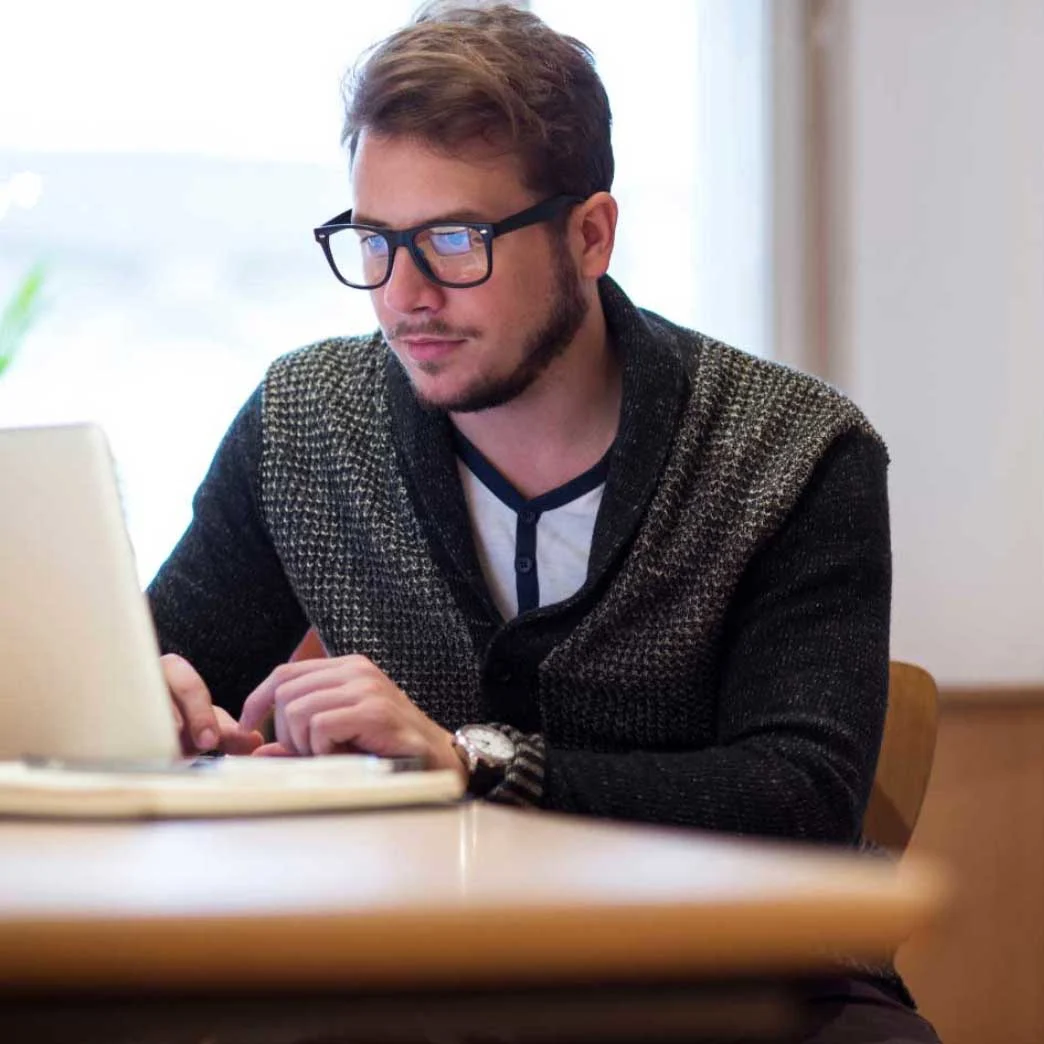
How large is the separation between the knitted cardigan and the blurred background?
3.17 feet

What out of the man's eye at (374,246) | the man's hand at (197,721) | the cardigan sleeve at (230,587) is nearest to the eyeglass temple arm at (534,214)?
the man's eye at (374,246)

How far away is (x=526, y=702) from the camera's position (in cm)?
154

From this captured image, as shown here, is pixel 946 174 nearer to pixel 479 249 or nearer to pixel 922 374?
pixel 922 374

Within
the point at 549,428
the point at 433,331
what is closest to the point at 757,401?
the point at 549,428

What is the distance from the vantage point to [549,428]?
165 cm

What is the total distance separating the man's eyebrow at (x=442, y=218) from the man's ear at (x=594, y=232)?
0.15m

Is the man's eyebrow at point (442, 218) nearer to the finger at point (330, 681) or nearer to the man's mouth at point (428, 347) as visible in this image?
the man's mouth at point (428, 347)

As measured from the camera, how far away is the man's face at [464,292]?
1.52m

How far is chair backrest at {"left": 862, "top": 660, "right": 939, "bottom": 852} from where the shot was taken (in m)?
1.65

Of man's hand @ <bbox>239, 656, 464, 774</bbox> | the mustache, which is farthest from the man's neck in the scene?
man's hand @ <bbox>239, 656, 464, 774</bbox>

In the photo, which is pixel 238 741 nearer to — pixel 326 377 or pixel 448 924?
pixel 326 377

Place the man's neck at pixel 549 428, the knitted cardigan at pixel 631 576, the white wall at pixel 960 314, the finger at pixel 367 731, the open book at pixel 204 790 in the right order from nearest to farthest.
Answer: the open book at pixel 204 790 → the finger at pixel 367 731 → the knitted cardigan at pixel 631 576 → the man's neck at pixel 549 428 → the white wall at pixel 960 314

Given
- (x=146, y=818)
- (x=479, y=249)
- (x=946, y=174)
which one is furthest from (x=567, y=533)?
(x=946, y=174)

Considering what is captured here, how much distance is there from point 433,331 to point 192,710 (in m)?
0.49
